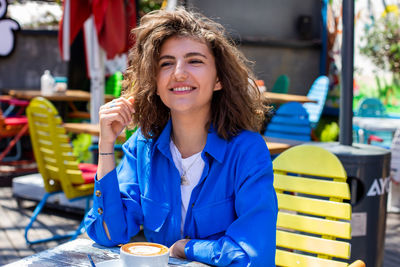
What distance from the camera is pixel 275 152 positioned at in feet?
12.5

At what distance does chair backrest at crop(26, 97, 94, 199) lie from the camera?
396 cm

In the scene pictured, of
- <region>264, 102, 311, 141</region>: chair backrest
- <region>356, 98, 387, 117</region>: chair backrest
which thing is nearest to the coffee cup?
<region>264, 102, 311, 141</region>: chair backrest

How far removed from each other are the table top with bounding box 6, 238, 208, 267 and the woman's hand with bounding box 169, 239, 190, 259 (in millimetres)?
103

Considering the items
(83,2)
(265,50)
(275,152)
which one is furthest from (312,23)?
(275,152)

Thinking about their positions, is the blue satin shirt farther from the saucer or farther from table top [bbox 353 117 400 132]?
table top [bbox 353 117 400 132]

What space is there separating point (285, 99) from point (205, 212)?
529 cm

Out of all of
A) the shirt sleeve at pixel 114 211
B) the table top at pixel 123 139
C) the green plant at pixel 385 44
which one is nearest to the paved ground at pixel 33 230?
the table top at pixel 123 139

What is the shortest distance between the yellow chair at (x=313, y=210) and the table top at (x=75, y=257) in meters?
0.64

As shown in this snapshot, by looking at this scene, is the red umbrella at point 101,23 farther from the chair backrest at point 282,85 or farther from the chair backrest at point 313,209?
the chair backrest at point 282,85

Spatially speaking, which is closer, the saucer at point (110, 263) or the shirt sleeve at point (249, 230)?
the saucer at point (110, 263)

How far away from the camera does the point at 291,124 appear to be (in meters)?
5.05

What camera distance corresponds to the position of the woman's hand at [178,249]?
5.42 ft

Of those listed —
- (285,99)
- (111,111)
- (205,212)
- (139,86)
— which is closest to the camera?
(205,212)

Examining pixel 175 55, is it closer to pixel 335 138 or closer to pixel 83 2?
pixel 83 2
